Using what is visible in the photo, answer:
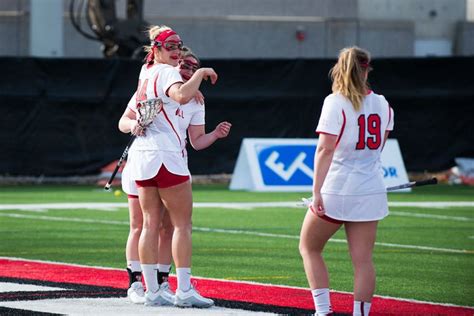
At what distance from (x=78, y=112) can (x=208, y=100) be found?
246 cm

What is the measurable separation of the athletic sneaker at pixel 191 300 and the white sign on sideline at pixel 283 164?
13097mm

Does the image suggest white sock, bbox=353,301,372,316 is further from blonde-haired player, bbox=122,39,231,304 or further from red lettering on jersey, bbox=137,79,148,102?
red lettering on jersey, bbox=137,79,148,102

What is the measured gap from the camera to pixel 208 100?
2414 centimetres

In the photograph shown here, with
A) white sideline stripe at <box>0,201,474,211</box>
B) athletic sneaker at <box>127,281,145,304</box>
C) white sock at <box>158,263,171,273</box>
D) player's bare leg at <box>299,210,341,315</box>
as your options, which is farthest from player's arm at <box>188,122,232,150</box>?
white sideline stripe at <box>0,201,474,211</box>

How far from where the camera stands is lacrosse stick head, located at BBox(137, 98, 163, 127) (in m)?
8.96

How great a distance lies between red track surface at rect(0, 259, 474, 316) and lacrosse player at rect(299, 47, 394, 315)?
41.9 inches

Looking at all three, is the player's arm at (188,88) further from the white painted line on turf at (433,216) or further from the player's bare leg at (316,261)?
the white painted line on turf at (433,216)

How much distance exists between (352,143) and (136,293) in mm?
2242

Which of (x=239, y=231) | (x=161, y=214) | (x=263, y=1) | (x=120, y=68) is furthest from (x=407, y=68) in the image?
(x=161, y=214)

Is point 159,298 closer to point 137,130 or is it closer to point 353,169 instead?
point 137,130

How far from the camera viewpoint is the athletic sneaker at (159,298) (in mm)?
9102

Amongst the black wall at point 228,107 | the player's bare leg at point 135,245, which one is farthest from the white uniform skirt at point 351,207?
the black wall at point 228,107

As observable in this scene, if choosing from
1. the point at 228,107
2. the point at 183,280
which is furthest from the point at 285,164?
the point at 183,280

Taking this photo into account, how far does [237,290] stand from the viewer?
10.0 metres
